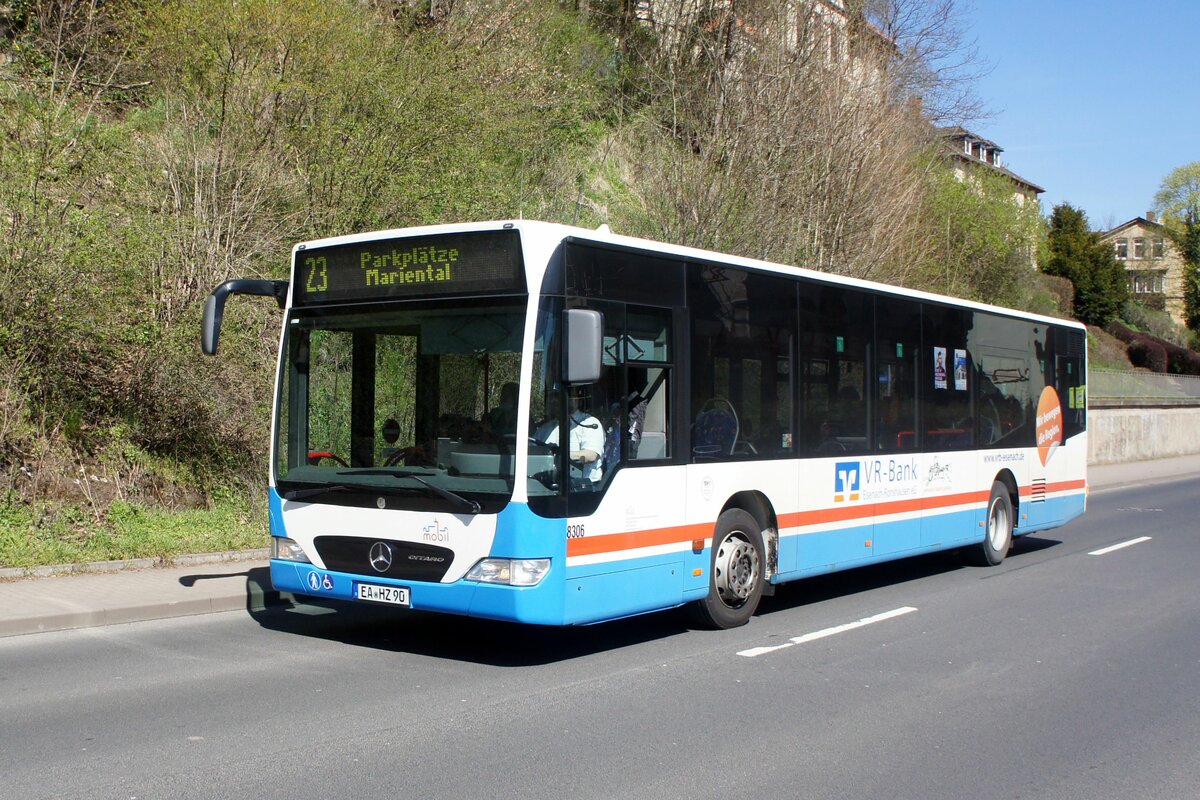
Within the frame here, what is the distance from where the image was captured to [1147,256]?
103750 mm

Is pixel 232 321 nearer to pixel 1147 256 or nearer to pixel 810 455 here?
pixel 810 455

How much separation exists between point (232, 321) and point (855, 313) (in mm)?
7734

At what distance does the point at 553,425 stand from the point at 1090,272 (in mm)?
73670

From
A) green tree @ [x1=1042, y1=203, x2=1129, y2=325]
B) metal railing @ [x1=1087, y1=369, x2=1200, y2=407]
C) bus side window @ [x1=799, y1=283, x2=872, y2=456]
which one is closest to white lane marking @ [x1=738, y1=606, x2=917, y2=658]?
bus side window @ [x1=799, y1=283, x2=872, y2=456]

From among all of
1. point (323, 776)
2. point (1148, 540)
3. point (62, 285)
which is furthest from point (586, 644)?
point (1148, 540)

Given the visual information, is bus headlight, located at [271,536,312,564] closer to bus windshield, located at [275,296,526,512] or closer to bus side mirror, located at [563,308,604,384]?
bus windshield, located at [275,296,526,512]

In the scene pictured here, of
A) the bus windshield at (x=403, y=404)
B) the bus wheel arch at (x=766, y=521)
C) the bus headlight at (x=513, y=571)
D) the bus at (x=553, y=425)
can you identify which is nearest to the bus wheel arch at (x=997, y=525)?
the bus at (x=553, y=425)

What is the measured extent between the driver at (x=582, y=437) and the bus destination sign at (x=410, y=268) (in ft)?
2.86

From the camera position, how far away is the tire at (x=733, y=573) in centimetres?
916

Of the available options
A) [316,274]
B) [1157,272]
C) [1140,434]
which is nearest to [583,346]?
[316,274]

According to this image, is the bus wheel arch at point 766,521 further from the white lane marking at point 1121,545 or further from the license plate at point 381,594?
the white lane marking at point 1121,545

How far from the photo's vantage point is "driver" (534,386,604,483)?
7.49 meters

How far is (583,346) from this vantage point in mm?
7277

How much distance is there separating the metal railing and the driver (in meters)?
33.2
